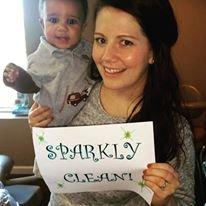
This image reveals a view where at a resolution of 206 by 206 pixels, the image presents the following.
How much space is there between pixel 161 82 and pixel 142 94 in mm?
59

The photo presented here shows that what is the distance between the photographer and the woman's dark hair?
2.88ft

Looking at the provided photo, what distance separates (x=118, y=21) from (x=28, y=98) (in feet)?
5.03

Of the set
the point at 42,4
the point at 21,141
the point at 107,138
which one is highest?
the point at 42,4

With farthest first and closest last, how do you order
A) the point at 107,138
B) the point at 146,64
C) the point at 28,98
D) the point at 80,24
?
the point at 28,98 < the point at 80,24 < the point at 146,64 < the point at 107,138

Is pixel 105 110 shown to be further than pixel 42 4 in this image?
No

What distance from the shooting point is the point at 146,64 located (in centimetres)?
95

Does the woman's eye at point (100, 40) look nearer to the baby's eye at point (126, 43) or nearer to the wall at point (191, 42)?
the baby's eye at point (126, 43)

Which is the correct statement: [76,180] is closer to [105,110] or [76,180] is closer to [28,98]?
[105,110]

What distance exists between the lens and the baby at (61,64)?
43.1 inches

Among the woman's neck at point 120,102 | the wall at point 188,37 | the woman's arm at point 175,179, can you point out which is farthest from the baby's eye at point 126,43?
the wall at point 188,37

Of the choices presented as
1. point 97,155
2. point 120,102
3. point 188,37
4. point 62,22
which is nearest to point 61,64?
point 62,22

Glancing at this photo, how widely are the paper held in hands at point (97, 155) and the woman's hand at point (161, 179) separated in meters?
0.02

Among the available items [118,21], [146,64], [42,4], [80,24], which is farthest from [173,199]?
[42,4]

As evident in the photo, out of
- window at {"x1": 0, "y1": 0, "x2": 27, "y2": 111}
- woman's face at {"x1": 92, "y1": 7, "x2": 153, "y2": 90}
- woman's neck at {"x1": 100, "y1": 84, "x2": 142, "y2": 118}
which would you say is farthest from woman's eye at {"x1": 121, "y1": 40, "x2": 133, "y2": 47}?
window at {"x1": 0, "y1": 0, "x2": 27, "y2": 111}
